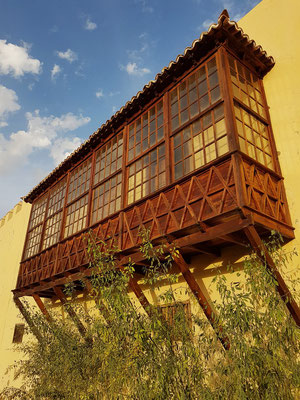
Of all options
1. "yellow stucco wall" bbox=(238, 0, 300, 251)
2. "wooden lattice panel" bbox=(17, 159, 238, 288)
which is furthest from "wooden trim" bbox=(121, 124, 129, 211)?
"yellow stucco wall" bbox=(238, 0, 300, 251)

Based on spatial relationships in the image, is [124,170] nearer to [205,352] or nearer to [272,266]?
[272,266]

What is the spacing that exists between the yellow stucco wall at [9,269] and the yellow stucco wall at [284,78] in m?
11.0

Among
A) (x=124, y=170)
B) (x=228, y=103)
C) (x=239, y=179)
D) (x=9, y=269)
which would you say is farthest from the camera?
(x=9, y=269)

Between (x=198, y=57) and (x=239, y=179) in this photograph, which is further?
(x=198, y=57)

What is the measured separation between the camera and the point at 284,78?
6836 mm

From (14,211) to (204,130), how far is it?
13.7 m

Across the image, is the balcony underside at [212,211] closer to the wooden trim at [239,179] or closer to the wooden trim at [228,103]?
the wooden trim at [239,179]

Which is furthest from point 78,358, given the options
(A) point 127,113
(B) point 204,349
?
(A) point 127,113

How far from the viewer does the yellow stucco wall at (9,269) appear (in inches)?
504

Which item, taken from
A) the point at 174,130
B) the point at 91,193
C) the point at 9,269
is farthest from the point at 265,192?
the point at 9,269

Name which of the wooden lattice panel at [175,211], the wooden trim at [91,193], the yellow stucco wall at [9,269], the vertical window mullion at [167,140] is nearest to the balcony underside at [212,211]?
the wooden lattice panel at [175,211]

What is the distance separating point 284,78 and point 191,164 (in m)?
2.76

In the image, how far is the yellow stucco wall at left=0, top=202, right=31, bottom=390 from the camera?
12812 mm

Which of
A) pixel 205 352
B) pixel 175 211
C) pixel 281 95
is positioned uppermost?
pixel 281 95
